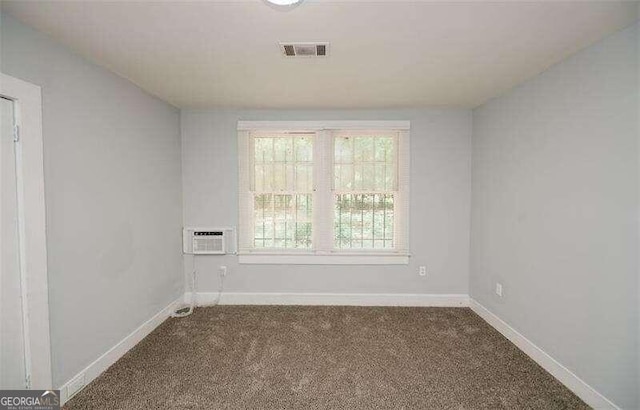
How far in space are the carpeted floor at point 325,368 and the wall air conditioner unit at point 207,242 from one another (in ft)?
2.51

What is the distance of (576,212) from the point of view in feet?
6.79

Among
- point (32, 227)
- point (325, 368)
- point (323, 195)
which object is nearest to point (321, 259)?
point (323, 195)

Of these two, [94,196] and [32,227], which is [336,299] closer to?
[94,196]

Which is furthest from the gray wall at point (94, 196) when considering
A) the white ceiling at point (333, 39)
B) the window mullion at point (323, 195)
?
the window mullion at point (323, 195)

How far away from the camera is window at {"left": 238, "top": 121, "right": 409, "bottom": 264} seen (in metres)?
3.58

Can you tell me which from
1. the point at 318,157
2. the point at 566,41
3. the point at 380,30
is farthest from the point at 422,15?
the point at 318,157

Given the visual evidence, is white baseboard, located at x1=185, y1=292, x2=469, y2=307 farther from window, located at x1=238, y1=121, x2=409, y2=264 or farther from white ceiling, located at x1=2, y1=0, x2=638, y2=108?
white ceiling, located at x1=2, y1=0, x2=638, y2=108

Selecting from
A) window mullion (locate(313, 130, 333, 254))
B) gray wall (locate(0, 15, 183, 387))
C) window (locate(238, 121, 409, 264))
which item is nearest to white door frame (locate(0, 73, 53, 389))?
gray wall (locate(0, 15, 183, 387))

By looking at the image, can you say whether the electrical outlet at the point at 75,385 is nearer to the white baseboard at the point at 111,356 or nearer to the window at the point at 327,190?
the white baseboard at the point at 111,356

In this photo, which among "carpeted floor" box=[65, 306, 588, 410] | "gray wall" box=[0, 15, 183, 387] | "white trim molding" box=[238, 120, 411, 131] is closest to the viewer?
→ "gray wall" box=[0, 15, 183, 387]

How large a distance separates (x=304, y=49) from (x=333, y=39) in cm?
24

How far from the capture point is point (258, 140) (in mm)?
3652

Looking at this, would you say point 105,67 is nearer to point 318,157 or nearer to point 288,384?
point 318,157

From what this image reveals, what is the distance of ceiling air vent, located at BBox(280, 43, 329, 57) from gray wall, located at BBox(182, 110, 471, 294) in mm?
1427
